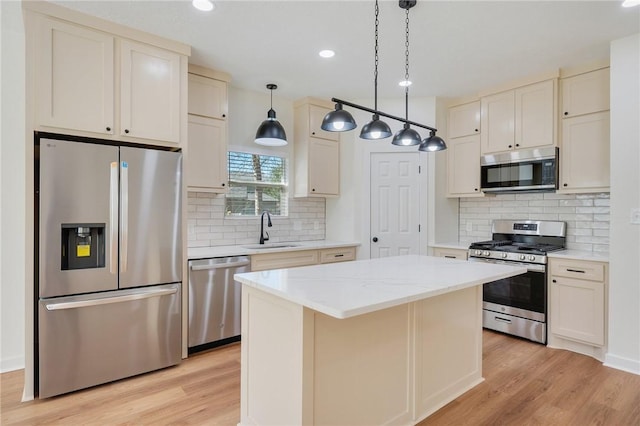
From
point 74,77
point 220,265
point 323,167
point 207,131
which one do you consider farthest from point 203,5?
point 323,167

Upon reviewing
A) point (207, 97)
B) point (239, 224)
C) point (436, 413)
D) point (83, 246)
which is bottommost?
point (436, 413)

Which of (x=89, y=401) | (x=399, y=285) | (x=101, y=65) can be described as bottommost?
(x=89, y=401)

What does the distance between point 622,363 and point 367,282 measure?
2.55m

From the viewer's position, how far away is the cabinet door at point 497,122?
12.5 ft

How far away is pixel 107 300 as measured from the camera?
252 cm

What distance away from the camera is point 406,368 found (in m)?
2.03

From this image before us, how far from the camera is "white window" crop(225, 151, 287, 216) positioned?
3980 mm

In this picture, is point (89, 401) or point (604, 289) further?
point (604, 289)

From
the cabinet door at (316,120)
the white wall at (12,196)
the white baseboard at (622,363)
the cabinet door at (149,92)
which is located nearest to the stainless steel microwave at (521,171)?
the white baseboard at (622,363)

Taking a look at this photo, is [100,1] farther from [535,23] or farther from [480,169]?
[480,169]

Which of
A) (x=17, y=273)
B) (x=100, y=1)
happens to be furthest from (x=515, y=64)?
(x=17, y=273)

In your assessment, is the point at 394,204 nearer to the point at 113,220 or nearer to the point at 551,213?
the point at 551,213

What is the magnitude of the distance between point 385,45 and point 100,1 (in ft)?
6.94

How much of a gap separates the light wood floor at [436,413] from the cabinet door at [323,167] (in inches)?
86.9
